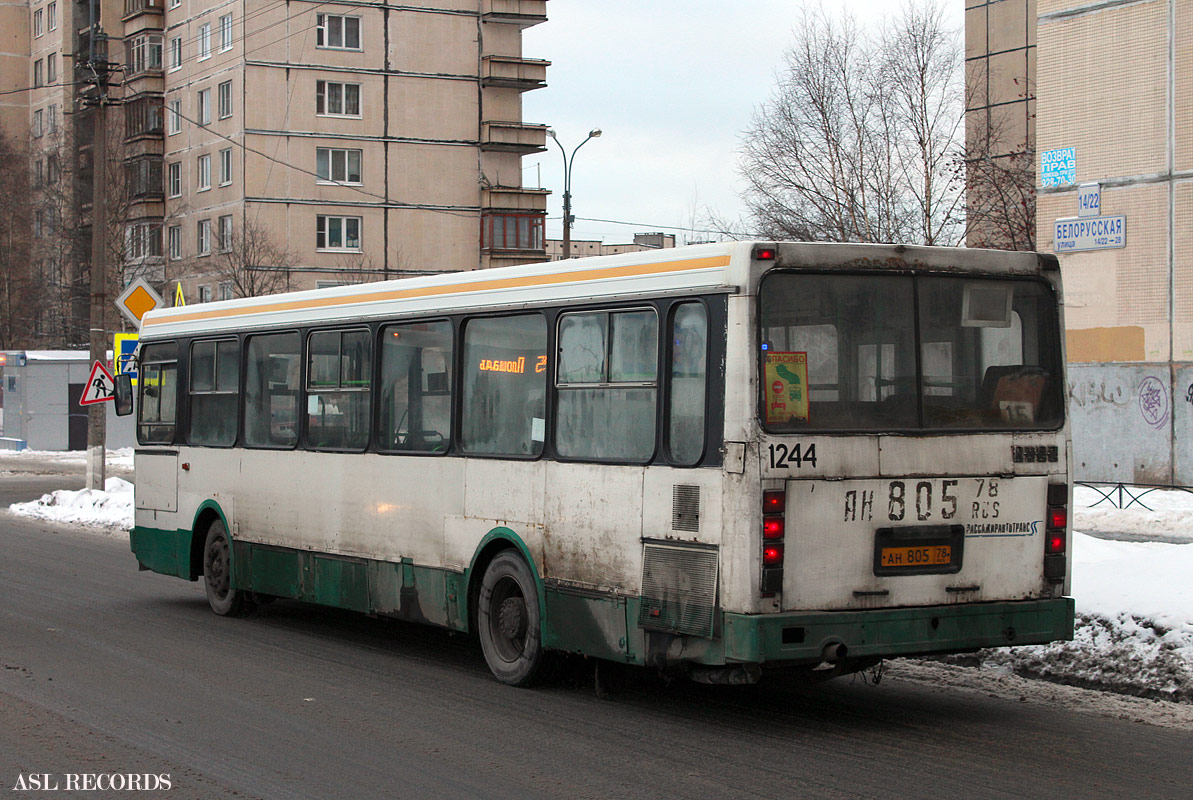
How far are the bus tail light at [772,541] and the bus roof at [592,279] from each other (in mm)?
1153

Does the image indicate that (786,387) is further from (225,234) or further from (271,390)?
(225,234)

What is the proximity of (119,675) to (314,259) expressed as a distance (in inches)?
2193

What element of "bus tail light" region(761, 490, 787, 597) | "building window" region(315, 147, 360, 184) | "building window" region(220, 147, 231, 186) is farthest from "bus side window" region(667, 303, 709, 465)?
"building window" region(220, 147, 231, 186)

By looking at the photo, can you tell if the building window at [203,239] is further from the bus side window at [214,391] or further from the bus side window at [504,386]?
the bus side window at [504,386]

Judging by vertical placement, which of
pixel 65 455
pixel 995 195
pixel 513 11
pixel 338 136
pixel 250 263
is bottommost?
pixel 65 455

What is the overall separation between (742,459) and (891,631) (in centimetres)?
126

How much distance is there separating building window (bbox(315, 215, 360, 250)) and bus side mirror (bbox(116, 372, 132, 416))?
50159 millimetres

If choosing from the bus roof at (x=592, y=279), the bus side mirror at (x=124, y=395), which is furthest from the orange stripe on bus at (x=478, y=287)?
the bus side mirror at (x=124, y=395)

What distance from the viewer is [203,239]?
65.6 m

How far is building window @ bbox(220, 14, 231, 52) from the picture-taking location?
6378cm

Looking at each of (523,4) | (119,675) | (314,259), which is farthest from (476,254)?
(119,675)

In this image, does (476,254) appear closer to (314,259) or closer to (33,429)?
(314,259)

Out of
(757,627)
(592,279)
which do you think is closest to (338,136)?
(592,279)

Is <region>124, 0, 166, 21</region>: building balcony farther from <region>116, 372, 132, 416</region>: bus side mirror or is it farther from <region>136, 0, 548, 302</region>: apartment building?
<region>116, 372, 132, 416</region>: bus side mirror
